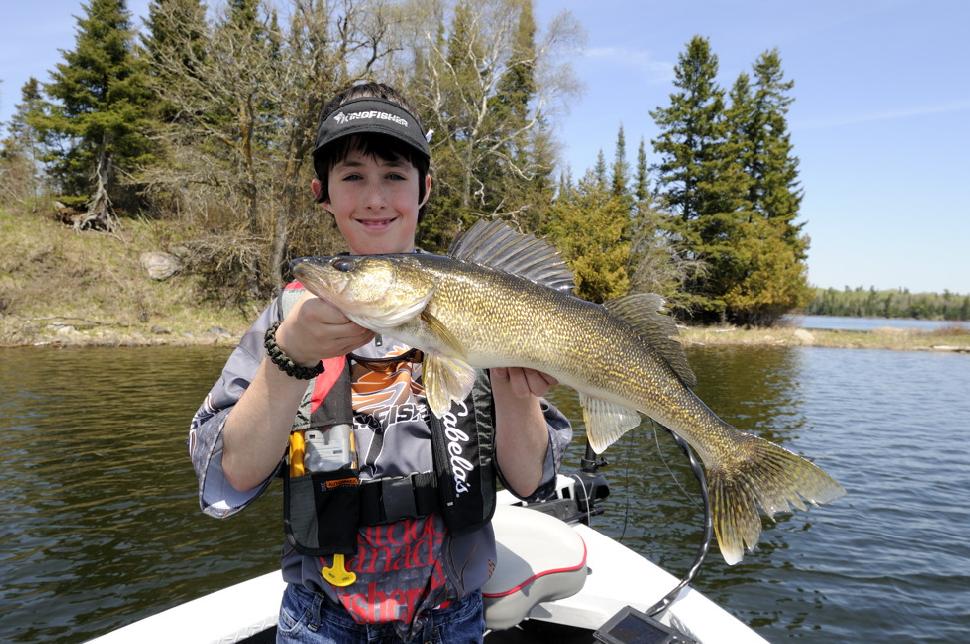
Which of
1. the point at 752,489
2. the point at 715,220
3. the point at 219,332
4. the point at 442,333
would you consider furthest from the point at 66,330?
the point at 715,220

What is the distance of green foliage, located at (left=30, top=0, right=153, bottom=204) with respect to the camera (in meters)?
29.1

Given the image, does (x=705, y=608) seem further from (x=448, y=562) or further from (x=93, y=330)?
(x=93, y=330)

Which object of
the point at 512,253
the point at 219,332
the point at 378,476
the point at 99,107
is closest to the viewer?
the point at 378,476

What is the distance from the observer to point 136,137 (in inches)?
1180

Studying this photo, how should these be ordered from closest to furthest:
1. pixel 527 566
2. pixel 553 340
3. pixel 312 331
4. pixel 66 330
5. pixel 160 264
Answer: pixel 312 331 → pixel 553 340 → pixel 527 566 → pixel 66 330 → pixel 160 264

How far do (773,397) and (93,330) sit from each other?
24295 millimetres

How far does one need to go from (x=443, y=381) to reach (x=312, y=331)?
0.50m

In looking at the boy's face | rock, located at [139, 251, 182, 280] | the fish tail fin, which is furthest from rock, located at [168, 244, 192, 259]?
the fish tail fin

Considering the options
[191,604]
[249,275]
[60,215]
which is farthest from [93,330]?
[191,604]

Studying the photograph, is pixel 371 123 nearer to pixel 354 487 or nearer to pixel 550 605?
pixel 354 487

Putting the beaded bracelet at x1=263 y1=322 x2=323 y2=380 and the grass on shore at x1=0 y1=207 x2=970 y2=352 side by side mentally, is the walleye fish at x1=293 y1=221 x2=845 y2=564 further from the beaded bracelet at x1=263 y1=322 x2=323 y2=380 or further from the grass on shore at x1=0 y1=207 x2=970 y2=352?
the grass on shore at x1=0 y1=207 x2=970 y2=352

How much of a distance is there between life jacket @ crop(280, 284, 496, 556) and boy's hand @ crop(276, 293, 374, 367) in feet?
1.08

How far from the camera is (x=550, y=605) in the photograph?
11.1ft

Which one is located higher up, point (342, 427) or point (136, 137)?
point (136, 137)
